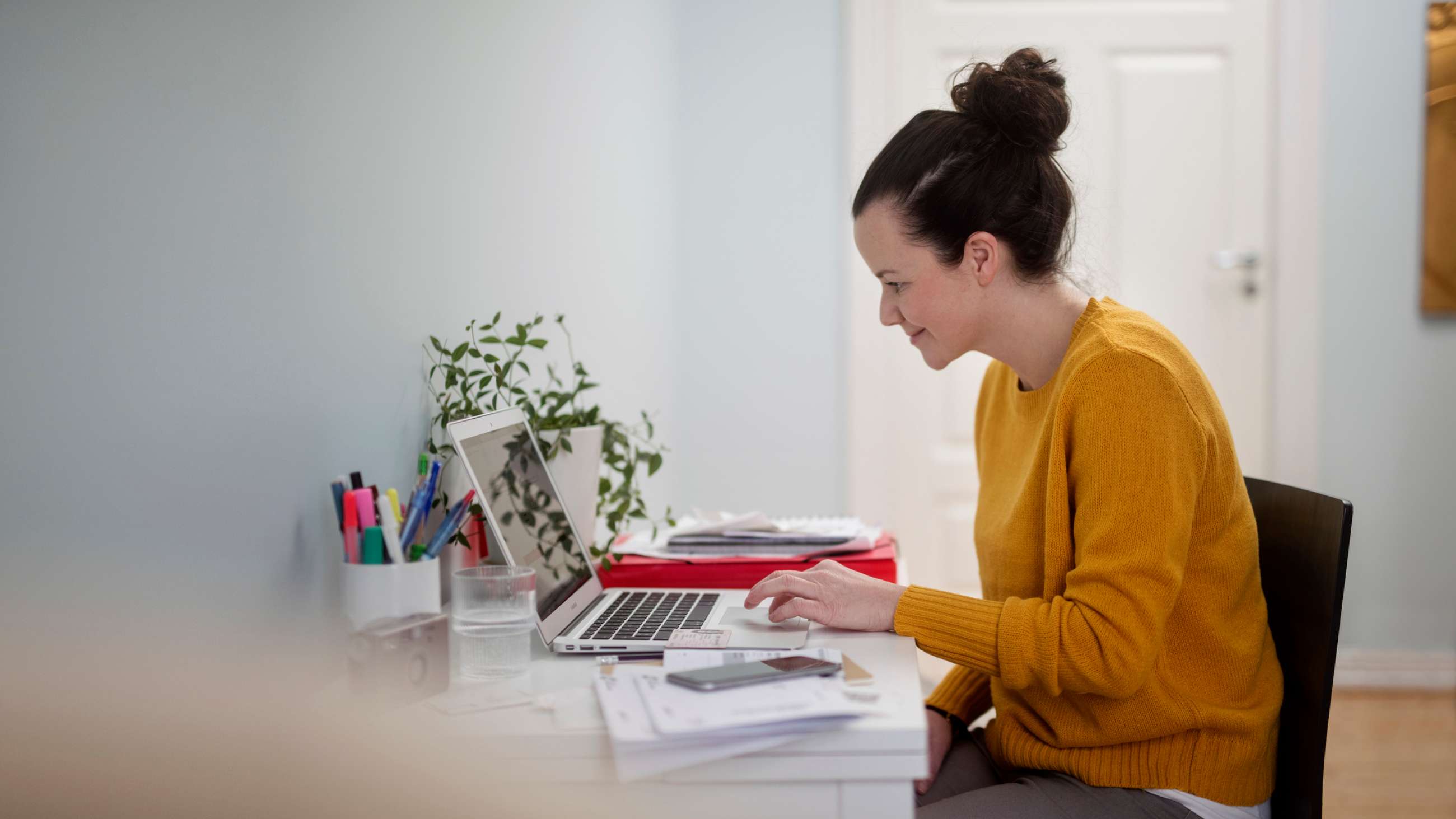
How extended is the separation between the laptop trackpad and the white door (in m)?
1.82

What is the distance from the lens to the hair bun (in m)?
1.16

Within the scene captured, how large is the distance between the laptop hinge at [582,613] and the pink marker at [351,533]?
24 cm

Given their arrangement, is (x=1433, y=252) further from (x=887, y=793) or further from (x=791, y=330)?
(x=887, y=793)

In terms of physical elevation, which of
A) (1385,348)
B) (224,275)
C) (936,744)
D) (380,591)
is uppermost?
(224,275)

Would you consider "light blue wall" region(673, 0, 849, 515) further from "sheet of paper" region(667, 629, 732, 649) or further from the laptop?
"sheet of paper" region(667, 629, 732, 649)

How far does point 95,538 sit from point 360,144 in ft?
1.65

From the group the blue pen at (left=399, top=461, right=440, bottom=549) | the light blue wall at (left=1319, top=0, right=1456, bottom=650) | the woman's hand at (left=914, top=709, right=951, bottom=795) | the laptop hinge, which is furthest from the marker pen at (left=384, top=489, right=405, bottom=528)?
the light blue wall at (left=1319, top=0, right=1456, bottom=650)

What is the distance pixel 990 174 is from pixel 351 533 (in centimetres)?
73

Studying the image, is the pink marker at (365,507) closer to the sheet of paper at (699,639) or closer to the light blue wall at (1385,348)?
the sheet of paper at (699,639)

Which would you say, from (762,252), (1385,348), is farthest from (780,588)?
(1385,348)

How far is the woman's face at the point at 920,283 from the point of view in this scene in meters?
1.18

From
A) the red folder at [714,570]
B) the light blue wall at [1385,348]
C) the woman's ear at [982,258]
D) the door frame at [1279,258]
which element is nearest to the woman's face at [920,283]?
the woman's ear at [982,258]

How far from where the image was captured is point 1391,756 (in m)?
2.38

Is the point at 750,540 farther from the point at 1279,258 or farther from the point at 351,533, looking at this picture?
the point at 1279,258
